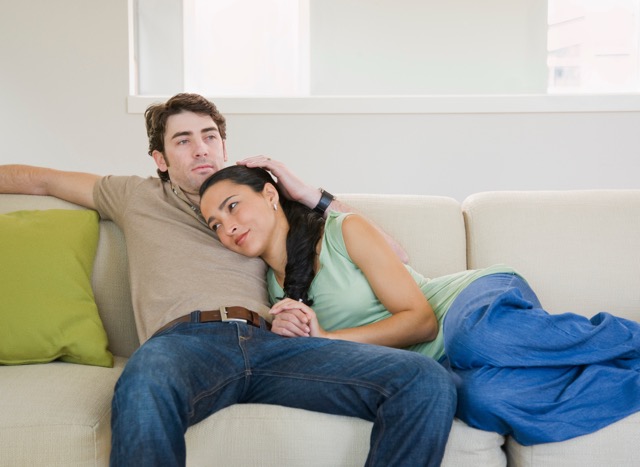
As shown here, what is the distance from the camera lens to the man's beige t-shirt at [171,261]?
2.01 metres

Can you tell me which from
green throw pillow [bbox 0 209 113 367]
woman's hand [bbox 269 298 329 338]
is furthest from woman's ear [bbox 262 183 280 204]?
green throw pillow [bbox 0 209 113 367]

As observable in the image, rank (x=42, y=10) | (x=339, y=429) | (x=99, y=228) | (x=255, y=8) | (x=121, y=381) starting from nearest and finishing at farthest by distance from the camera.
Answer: (x=121, y=381) < (x=339, y=429) < (x=99, y=228) < (x=42, y=10) < (x=255, y=8)

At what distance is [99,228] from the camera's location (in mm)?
2338

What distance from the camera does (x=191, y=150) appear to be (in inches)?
91.0

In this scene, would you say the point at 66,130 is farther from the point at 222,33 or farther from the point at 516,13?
the point at 516,13

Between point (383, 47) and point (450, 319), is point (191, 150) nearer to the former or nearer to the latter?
point (450, 319)

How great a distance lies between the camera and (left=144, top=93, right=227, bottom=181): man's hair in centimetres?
237

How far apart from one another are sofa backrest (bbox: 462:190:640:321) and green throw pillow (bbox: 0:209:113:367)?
109cm

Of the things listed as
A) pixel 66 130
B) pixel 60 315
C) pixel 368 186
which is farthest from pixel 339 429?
pixel 66 130

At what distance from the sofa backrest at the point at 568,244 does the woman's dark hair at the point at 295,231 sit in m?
0.52

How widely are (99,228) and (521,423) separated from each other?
131cm

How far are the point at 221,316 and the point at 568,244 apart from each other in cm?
104

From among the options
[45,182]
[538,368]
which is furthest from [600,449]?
[45,182]

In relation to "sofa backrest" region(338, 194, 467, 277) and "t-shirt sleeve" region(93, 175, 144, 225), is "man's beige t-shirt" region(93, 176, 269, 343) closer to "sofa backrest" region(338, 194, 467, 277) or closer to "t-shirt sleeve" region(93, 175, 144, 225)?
"t-shirt sleeve" region(93, 175, 144, 225)
